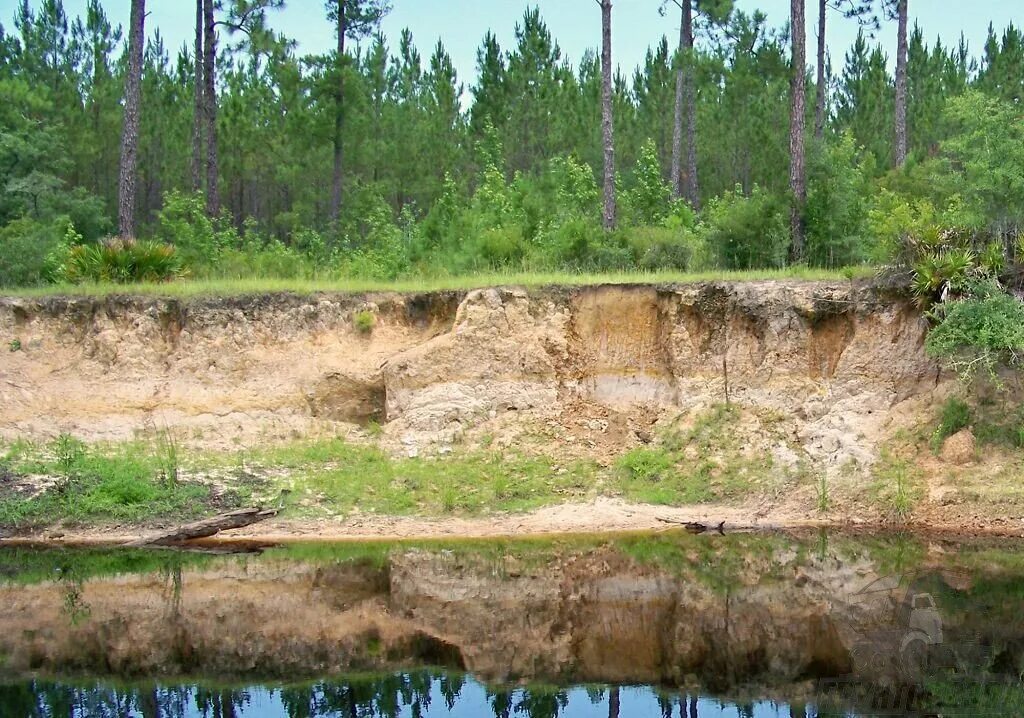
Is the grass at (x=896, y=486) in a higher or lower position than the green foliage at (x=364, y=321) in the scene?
lower

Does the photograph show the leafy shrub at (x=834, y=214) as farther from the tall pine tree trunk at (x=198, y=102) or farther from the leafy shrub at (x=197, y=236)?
the tall pine tree trunk at (x=198, y=102)

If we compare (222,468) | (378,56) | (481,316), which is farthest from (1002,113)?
(378,56)

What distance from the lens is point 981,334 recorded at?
1833cm

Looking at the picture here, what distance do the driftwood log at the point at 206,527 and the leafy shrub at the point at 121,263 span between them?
8.13 m

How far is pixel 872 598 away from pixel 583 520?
5.96 meters

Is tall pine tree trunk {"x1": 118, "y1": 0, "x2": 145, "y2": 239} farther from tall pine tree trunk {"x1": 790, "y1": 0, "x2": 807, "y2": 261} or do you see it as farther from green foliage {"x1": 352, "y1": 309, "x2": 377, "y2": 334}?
tall pine tree trunk {"x1": 790, "y1": 0, "x2": 807, "y2": 261}

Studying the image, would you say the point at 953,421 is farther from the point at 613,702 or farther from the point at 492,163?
the point at 492,163

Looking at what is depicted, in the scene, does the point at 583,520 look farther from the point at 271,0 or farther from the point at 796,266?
the point at 271,0

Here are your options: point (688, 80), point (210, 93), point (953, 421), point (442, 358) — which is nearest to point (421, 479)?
point (442, 358)

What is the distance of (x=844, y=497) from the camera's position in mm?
18688

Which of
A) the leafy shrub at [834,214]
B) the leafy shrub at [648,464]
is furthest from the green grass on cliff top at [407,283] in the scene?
the leafy shrub at [648,464]

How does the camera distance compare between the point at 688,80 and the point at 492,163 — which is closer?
the point at 492,163

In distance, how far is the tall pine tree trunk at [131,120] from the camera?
88.1 feet

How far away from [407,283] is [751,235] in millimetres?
8213
